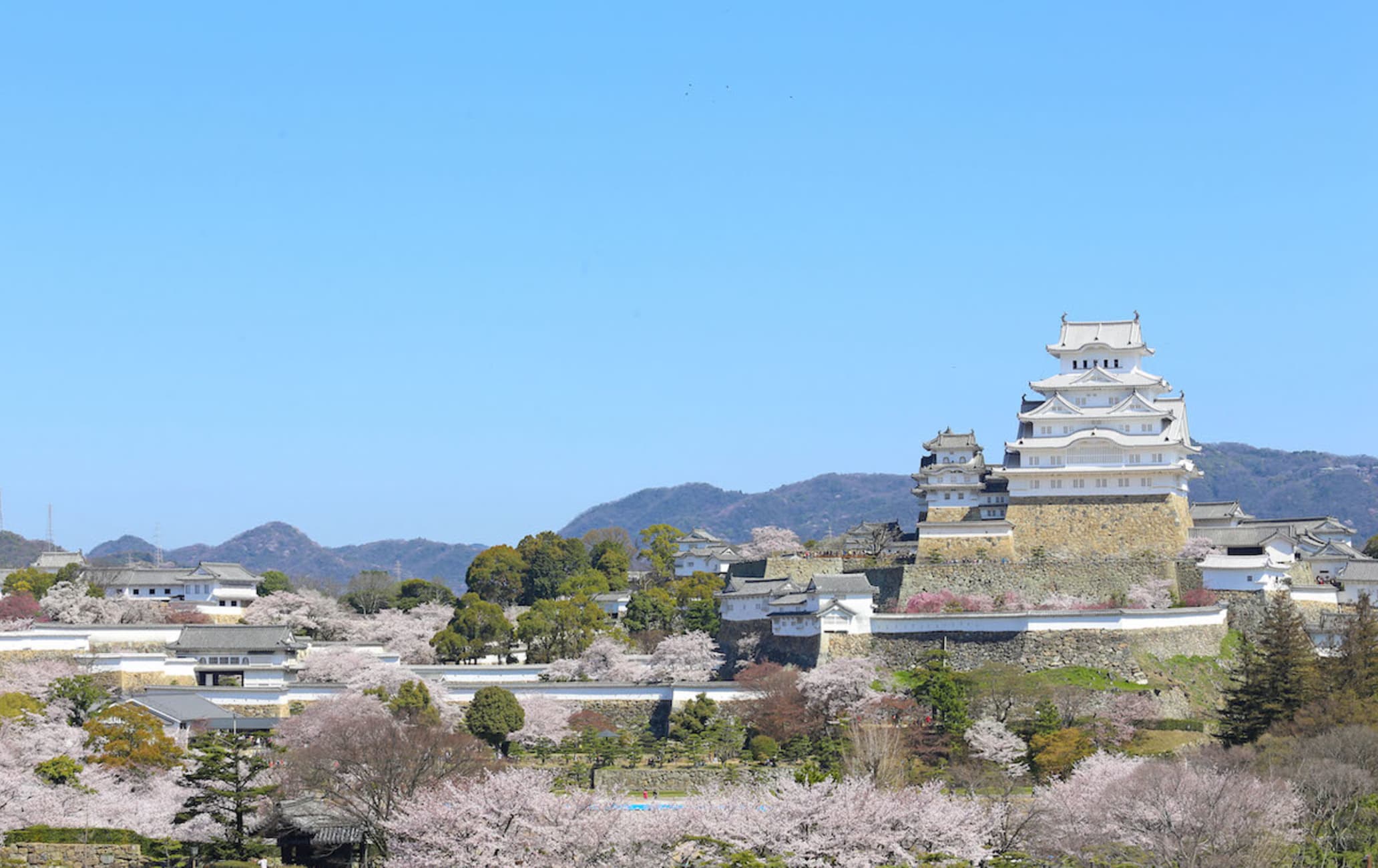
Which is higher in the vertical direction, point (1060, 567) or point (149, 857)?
point (1060, 567)

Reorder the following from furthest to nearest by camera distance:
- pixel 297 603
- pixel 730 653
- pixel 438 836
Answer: pixel 297 603
pixel 730 653
pixel 438 836

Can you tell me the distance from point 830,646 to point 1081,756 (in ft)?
34.7

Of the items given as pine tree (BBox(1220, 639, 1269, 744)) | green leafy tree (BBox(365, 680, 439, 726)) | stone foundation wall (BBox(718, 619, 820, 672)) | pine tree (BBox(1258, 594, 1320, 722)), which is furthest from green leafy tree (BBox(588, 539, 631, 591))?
pine tree (BBox(1258, 594, 1320, 722))

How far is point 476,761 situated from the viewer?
36.7 metres

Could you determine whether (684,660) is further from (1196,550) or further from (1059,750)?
(1059,750)

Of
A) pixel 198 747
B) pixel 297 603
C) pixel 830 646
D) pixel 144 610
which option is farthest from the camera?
pixel 297 603

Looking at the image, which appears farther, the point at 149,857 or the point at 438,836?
the point at 149,857

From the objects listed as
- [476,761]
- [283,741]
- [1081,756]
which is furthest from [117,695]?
[1081,756]

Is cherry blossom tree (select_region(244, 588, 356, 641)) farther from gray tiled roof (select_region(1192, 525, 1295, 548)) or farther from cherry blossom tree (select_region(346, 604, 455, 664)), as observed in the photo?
gray tiled roof (select_region(1192, 525, 1295, 548))

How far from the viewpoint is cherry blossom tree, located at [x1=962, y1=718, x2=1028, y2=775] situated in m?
40.2

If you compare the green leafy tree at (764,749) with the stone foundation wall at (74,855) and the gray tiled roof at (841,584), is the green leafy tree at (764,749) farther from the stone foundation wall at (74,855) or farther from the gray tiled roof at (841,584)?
the stone foundation wall at (74,855)

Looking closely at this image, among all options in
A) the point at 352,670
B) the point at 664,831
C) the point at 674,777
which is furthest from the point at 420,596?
the point at 664,831

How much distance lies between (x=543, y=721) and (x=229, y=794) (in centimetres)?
1339

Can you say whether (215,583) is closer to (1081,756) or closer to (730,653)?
(730,653)
